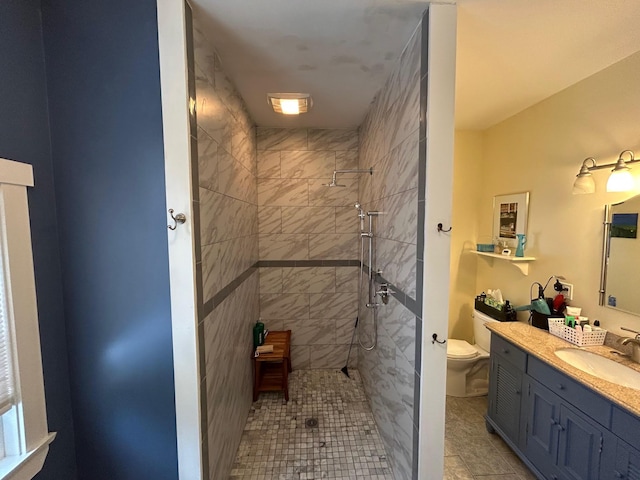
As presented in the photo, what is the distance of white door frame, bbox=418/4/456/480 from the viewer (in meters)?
→ 1.16

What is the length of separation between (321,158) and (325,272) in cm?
126

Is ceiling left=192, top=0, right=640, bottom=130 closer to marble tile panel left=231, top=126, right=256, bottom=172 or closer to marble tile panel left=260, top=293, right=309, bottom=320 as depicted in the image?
marble tile panel left=231, top=126, right=256, bottom=172

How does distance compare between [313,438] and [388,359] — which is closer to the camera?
[388,359]

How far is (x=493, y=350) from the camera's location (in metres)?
2.07

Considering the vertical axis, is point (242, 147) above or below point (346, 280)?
above

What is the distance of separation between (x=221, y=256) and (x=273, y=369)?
1654 millimetres

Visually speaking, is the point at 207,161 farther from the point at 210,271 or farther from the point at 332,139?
the point at 332,139

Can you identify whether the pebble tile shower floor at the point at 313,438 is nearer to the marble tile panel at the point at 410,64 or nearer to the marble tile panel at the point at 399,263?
the marble tile panel at the point at 399,263

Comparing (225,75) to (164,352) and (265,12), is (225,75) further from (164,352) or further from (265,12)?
(164,352)

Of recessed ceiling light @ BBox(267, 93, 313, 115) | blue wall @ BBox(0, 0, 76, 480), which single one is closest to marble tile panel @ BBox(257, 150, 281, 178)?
recessed ceiling light @ BBox(267, 93, 313, 115)

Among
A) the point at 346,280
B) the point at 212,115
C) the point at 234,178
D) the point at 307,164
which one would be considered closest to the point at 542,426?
the point at 346,280

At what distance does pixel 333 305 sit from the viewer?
2.97 meters

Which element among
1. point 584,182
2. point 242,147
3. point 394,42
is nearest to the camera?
point 394,42

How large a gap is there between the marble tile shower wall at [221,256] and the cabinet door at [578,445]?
74.5 inches
